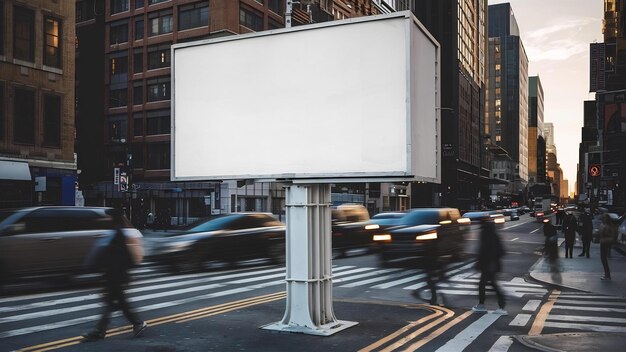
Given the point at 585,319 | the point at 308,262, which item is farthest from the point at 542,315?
the point at 308,262

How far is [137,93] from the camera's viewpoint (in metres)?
59.3

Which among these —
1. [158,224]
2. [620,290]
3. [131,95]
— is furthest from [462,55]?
[620,290]

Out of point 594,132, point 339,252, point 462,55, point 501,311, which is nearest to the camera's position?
point 501,311

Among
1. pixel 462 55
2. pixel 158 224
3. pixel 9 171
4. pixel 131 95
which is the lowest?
pixel 158 224

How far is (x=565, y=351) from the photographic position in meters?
→ 7.98

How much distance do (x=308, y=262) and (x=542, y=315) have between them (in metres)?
4.94

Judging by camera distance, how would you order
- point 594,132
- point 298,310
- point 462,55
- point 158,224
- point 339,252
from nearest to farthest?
point 298,310 → point 339,252 → point 158,224 → point 594,132 → point 462,55

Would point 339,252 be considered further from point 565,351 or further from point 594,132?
point 594,132

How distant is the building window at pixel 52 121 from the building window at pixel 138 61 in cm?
2618

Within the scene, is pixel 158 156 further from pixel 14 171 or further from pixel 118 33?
pixel 14 171

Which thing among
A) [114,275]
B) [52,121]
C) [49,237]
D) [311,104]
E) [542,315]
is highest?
[52,121]

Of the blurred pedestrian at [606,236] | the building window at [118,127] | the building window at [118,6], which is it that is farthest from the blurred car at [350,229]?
the building window at [118,6]

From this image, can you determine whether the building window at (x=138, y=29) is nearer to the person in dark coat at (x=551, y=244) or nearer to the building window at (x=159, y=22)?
the building window at (x=159, y=22)

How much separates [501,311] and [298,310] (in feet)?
14.1
